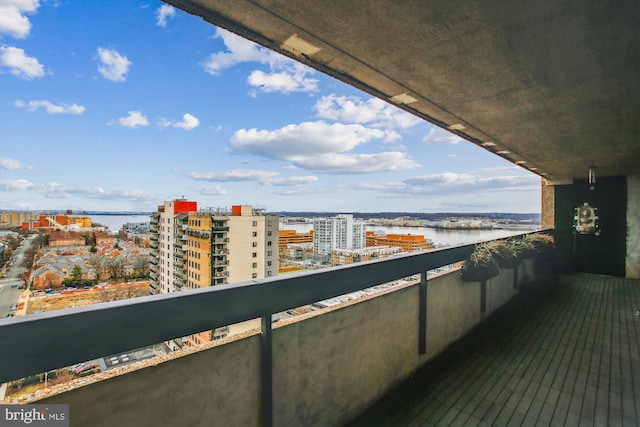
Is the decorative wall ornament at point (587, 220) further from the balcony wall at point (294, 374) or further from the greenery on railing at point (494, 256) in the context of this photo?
the balcony wall at point (294, 374)

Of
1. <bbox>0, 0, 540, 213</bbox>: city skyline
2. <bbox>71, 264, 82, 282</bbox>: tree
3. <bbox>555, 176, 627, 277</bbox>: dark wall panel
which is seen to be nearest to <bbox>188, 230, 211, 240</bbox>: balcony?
<bbox>0, 0, 540, 213</bbox>: city skyline

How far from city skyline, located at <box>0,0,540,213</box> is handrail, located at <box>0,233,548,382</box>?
1414mm

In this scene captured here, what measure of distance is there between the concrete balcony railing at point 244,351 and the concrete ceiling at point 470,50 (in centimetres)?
134

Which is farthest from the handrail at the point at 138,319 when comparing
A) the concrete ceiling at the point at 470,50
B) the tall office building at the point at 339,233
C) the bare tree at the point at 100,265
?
the tall office building at the point at 339,233

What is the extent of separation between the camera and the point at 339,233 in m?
20.4

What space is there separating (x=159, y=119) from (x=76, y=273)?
16.1 metres

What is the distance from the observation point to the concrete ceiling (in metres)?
1.36

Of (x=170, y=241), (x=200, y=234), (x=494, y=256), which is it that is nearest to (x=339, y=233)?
(x=200, y=234)

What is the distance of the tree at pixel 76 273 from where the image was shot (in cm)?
568

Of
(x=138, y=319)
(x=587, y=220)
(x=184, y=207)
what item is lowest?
(x=138, y=319)

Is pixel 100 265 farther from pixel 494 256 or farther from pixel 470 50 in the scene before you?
pixel 470 50

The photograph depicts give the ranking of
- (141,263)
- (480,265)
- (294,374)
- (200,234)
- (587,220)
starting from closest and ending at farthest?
(294,374) < (480,265) < (587,220) < (141,263) < (200,234)

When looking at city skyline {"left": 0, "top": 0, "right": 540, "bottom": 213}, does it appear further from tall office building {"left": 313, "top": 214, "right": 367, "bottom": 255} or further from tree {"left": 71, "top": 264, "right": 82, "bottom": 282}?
tree {"left": 71, "top": 264, "right": 82, "bottom": 282}

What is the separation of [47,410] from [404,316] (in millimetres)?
2050
